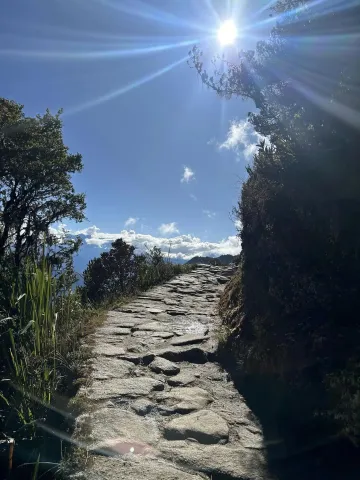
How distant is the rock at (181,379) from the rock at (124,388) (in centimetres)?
13

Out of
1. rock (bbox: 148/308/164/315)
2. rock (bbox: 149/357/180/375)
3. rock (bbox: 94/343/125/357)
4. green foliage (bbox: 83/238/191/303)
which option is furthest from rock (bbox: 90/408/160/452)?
green foliage (bbox: 83/238/191/303)

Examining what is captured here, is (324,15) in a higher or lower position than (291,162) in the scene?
higher

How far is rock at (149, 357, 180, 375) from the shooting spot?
11.6 ft

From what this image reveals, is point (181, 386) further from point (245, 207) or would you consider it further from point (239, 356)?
point (245, 207)

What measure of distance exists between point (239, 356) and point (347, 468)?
5.53 feet

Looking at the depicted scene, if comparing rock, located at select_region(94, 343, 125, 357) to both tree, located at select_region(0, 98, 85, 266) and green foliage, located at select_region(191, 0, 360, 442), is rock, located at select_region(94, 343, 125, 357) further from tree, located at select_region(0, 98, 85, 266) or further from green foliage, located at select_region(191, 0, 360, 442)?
tree, located at select_region(0, 98, 85, 266)

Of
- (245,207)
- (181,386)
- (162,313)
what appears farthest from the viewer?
(162,313)

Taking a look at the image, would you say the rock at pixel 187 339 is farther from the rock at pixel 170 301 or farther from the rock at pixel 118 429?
the rock at pixel 170 301

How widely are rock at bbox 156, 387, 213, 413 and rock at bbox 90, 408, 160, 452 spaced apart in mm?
307

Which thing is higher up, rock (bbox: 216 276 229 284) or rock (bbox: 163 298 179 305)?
rock (bbox: 216 276 229 284)

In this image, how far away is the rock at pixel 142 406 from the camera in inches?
106

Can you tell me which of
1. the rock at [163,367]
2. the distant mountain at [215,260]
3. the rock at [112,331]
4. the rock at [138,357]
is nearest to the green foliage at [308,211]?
the rock at [163,367]

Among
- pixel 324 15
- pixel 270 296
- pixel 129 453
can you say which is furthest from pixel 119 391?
pixel 324 15

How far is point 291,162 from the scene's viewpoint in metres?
3.35
